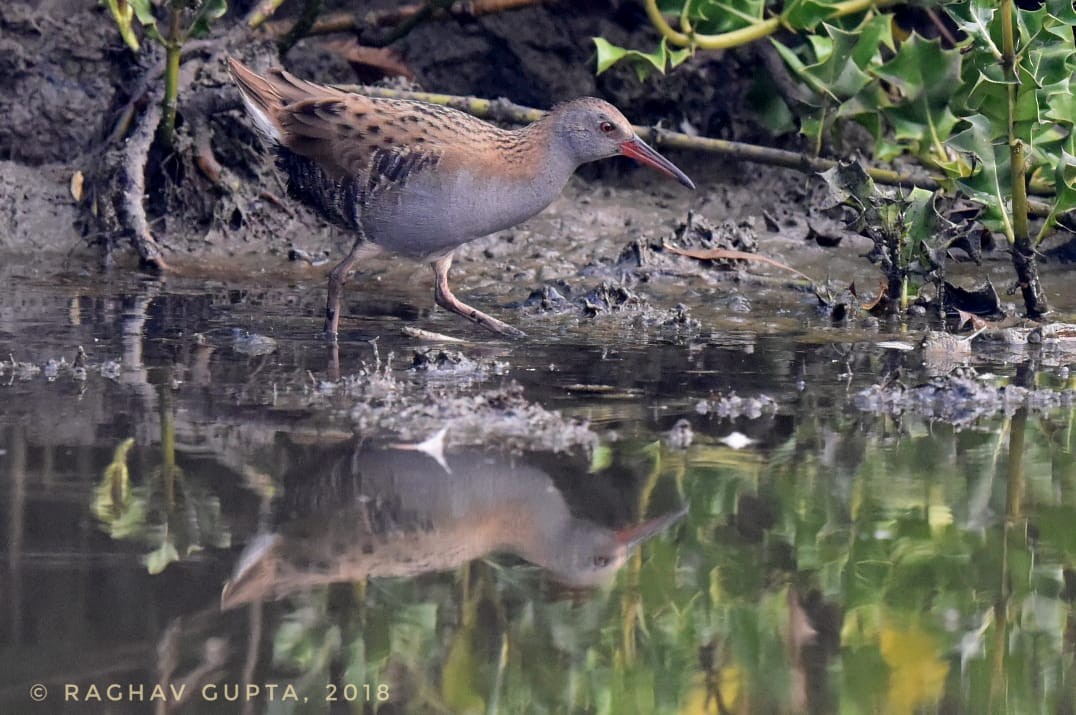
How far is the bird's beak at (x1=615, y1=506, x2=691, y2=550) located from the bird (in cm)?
230

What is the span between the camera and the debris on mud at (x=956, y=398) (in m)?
4.20

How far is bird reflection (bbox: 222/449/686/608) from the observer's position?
2.81 meters

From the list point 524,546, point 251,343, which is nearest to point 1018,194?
point 251,343

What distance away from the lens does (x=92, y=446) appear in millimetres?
3609

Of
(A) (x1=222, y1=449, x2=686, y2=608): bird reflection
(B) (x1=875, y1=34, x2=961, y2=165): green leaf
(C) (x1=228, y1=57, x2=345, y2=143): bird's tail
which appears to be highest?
(B) (x1=875, y1=34, x2=961, y2=165): green leaf

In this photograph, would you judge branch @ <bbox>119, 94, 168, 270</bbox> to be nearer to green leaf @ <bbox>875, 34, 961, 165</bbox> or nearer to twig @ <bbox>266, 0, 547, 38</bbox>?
twig @ <bbox>266, 0, 547, 38</bbox>

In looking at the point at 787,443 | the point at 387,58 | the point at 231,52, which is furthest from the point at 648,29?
the point at 787,443

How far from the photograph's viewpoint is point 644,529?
3092mm

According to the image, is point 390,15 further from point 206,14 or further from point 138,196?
point 138,196

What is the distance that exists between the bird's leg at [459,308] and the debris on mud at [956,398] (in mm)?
1525

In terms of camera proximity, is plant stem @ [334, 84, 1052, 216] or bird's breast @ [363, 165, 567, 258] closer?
bird's breast @ [363, 165, 567, 258]

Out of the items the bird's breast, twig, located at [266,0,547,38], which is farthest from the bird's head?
twig, located at [266,0,547,38]

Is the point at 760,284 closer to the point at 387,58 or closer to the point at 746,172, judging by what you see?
the point at 746,172

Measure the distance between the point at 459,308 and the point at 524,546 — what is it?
2737mm
